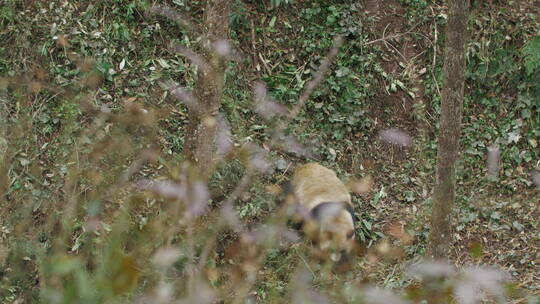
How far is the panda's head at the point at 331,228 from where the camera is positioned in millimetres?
2486

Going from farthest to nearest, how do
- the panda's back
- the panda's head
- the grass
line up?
1. the grass
2. the panda's back
3. the panda's head

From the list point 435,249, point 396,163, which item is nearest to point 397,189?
point 396,163

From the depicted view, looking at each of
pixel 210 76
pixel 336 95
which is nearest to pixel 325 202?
pixel 210 76

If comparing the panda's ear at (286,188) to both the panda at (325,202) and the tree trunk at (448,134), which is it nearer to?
the panda at (325,202)

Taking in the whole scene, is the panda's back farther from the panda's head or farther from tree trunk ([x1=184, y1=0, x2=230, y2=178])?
tree trunk ([x1=184, y1=0, x2=230, y2=178])

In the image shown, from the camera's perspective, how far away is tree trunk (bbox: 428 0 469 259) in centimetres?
334

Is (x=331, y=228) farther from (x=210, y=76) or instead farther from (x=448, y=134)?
(x=210, y=76)

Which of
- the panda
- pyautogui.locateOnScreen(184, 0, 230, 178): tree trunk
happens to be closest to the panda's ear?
the panda

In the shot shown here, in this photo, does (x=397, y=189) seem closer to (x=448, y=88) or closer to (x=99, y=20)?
(x=448, y=88)

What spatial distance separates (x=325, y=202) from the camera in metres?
4.04

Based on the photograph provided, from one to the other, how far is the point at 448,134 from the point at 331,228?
999 mm

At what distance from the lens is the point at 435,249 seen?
11.7 feet

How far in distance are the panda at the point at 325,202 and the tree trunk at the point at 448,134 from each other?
21.7 inches

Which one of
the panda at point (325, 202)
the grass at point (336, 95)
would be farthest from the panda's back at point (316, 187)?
the grass at point (336, 95)
